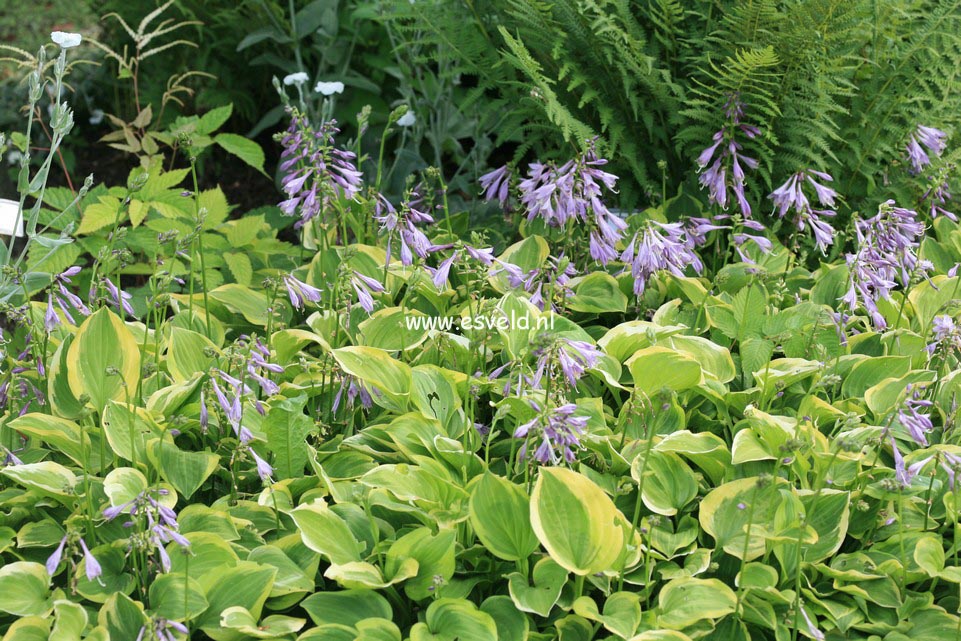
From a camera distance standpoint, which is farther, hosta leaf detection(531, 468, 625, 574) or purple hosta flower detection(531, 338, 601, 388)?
purple hosta flower detection(531, 338, 601, 388)

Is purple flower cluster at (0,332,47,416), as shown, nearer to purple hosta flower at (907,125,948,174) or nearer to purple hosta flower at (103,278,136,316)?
purple hosta flower at (103,278,136,316)

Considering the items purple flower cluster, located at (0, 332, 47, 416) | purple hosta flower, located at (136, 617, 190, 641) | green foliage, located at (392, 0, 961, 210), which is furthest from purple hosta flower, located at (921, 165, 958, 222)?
purple flower cluster, located at (0, 332, 47, 416)

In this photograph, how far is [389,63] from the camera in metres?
4.84

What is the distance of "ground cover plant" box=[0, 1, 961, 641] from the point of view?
1.93 meters

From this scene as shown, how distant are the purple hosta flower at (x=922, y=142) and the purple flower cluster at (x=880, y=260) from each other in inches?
17.4

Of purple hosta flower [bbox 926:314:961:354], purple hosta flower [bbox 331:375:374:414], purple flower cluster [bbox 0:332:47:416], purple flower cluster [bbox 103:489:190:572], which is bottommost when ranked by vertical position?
purple flower cluster [bbox 0:332:47:416]

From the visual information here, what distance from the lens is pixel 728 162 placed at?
3.16m

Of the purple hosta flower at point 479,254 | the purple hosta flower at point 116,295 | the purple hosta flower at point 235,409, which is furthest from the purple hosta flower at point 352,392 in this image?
the purple hosta flower at point 116,295

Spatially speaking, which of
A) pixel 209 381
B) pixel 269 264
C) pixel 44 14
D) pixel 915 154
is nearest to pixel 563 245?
pixel 269 264

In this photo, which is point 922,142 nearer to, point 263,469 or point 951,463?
point 951,463

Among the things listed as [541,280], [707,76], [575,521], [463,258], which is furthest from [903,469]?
[707,76]

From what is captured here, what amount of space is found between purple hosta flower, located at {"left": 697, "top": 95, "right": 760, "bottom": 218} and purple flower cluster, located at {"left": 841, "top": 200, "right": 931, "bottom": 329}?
42 cm

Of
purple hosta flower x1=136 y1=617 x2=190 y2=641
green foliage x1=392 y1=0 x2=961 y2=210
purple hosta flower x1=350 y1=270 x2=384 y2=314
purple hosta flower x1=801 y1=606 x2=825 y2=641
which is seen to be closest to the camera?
purple hosta flower x1=136 y1=617 x2=190 y2=641

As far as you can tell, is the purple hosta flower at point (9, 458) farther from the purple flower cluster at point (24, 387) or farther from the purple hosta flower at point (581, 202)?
the purple hosta flower at point (581, 202)
